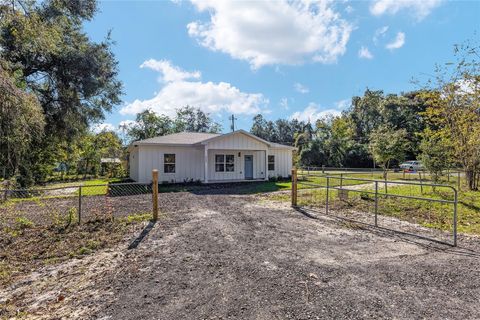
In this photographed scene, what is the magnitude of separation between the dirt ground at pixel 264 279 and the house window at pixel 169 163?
11288 millimetres

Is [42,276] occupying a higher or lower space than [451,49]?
lower

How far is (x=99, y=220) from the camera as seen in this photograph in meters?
6.96

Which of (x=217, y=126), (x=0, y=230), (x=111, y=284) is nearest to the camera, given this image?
(x=111, y=284)

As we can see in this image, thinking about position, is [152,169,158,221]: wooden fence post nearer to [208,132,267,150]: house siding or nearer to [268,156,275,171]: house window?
[208,132,267,150]: house siding

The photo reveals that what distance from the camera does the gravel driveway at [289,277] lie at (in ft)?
9.72

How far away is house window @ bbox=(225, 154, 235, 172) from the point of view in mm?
18766

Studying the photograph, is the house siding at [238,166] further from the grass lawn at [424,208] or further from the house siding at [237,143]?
the grass lawn at [424,208]

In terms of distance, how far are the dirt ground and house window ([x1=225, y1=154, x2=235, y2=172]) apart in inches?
500

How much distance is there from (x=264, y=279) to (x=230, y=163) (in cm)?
Result: 1525

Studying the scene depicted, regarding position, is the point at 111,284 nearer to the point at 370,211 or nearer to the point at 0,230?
the point at 0,230

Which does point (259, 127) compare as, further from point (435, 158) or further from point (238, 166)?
point (435, 158)

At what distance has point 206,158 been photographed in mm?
16453

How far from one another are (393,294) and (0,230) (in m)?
7.67

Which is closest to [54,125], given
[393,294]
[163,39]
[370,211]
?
[163,39]
